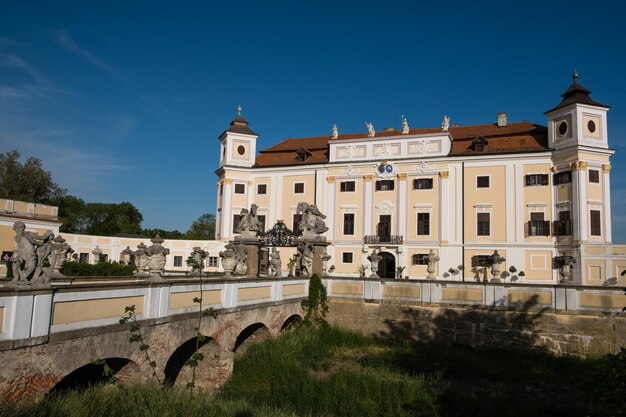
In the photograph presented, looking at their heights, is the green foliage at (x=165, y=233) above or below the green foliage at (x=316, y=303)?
above

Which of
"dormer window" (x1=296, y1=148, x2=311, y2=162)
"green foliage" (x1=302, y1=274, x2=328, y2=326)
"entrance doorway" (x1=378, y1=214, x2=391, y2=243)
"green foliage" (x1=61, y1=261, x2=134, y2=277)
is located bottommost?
"green foliage" (x1=302, y1=274, x2=328, y2=326)

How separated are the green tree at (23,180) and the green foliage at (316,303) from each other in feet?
138

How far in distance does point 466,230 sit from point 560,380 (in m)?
19.7

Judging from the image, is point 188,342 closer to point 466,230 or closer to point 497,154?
point 466,230

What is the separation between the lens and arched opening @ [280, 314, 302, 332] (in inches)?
683

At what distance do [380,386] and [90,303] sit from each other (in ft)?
24.4

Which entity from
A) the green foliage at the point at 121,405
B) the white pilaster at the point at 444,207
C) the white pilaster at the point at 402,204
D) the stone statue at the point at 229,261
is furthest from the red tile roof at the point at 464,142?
the green foliage at the point at 121,405

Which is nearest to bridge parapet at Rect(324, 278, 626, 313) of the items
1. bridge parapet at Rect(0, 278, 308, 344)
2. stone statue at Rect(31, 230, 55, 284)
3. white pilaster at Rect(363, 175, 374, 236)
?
bridge parapet at Rect(0, 278, 308, 344)

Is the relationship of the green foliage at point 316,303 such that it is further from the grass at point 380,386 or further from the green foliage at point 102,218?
the green foliage at point 102,218

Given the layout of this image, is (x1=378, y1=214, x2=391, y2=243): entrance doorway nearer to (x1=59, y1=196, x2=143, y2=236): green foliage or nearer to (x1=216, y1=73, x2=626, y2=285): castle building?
(x1=216, y1=73, x2=626, y2=285): castle building

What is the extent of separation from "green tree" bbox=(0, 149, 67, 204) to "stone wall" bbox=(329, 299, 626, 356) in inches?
1693

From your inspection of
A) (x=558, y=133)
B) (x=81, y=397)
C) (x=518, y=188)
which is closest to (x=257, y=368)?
(x=81, y=397)

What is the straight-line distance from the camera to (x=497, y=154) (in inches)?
1298

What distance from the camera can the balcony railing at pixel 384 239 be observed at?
34375 millimetres
